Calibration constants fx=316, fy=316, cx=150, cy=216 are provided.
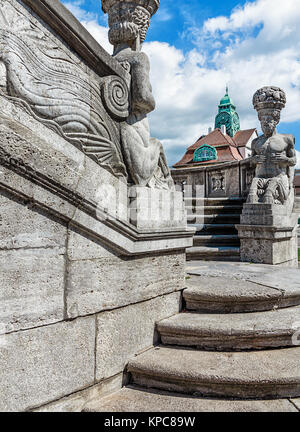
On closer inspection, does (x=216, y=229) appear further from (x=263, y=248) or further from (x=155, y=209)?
(x=155, y=209)

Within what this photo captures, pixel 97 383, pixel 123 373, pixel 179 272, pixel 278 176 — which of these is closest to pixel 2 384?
pixel 97 383

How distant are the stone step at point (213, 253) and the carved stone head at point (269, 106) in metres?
2.19

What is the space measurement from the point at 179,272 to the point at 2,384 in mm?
1636

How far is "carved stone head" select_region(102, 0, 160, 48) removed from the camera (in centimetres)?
289

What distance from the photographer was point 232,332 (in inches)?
90.9

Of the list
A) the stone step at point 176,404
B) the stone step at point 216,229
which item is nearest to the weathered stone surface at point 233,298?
the stone step at point 176,404

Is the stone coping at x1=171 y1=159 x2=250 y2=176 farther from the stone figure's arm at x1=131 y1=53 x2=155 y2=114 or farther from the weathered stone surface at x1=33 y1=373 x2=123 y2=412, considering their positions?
the weathered stone surface at x1=33 y1=373 x2=123 y2=412

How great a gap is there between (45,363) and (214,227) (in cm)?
443

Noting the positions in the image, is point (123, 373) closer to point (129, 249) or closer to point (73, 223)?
point (129, 249)

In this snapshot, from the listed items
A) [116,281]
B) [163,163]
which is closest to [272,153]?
[163,163]

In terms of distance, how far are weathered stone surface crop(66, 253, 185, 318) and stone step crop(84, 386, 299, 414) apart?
575mm

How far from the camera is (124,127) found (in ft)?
8.26

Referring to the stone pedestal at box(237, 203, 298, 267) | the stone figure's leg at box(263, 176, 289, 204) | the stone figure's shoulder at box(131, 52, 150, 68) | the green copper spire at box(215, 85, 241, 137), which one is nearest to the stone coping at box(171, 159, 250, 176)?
the stone figure's leg at box(263, 176, 289, 204)

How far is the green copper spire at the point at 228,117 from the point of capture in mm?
45125
